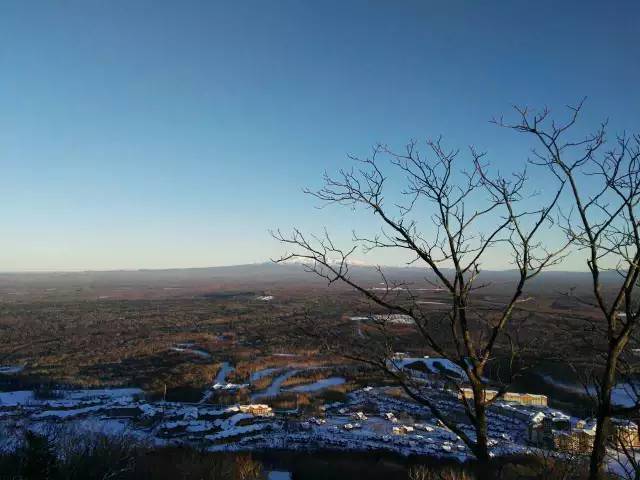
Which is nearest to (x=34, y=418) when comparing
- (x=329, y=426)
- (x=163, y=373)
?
(x=163, y=373)

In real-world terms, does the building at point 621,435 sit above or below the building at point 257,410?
above

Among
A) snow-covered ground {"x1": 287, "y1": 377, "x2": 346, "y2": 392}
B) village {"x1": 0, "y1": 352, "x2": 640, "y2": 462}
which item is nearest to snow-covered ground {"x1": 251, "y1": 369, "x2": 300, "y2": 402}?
village {"x1": 0, "y1": 352, "x2": 640, "y2": 462}

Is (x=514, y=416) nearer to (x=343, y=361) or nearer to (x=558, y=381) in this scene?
(x=558, y=381)

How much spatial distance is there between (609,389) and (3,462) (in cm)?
1400

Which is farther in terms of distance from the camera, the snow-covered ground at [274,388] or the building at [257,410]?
the snow-covered ground at [274,388]

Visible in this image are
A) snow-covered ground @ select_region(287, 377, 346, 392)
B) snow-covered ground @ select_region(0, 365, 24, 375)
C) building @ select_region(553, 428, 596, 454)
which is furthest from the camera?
snow-covered ground @ select_region(0, 365, 24, 375)

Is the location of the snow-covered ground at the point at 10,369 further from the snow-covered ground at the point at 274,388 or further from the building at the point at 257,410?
the building at the point at 257,410

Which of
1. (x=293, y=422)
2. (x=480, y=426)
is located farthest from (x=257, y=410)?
(x=480, y=426)

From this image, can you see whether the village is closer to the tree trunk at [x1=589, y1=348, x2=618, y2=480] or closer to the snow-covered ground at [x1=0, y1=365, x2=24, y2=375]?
the snow-covered ground at [x1=0, y1=365, x2=24, y2=375]

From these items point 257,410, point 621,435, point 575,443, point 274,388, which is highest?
point 621,435

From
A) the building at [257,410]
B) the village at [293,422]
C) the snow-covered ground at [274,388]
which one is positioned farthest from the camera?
the snow-covered ground at [274,388]

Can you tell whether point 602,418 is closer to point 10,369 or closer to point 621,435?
point 621,435

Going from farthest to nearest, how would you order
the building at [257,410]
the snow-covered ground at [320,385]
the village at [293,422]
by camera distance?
the snow-covered ground at [320,385]
the building at [257,410]
the village at [293,422]

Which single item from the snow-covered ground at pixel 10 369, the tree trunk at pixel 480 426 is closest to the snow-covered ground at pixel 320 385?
the snow-covered ground at pixel 10 369
